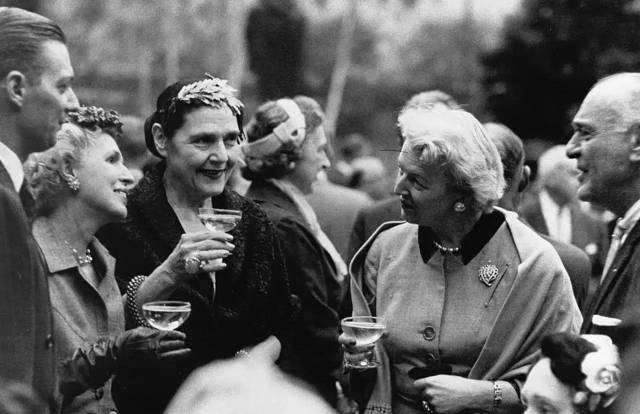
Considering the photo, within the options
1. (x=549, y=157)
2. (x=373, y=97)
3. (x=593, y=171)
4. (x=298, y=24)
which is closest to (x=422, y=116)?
(x=593, y=171)

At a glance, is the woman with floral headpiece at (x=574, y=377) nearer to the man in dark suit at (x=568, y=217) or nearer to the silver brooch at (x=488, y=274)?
the silver brooch at (x=488, y=274)

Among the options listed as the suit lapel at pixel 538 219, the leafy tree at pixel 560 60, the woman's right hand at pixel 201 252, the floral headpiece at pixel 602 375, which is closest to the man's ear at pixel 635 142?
the floral headpiece at pixel 602 375

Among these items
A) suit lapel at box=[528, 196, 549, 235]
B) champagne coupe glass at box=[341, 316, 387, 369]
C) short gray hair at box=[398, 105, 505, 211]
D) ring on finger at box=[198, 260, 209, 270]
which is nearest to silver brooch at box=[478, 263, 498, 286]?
short gray hair at box=[398, 105, 505, 211]

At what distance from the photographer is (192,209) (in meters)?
4.61

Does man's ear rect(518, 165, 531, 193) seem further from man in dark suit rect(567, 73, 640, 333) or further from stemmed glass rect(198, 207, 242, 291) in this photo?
stemmed glass rect(198, 207, 242, 291)

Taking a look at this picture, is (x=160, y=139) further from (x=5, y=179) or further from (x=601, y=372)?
(x=601, y=372)

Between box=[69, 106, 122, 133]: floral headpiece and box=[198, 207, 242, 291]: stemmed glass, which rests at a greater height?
box=[69, 106, 122, 133]: floral headpiece

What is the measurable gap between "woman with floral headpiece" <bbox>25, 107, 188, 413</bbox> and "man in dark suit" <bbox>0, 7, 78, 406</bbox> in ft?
1.74

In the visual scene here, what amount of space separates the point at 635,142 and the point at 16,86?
2.64m

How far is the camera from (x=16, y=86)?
3.32 metres

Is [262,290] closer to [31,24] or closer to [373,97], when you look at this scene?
[31,24]

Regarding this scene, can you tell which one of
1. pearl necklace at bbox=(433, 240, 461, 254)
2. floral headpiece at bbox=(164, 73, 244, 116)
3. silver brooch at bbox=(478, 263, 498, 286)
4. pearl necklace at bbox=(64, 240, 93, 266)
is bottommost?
pearl necklace at bbox=(64, 240, 93, 266)

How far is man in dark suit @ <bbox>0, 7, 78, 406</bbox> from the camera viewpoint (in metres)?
2.99

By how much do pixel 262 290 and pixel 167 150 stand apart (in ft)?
2.72
